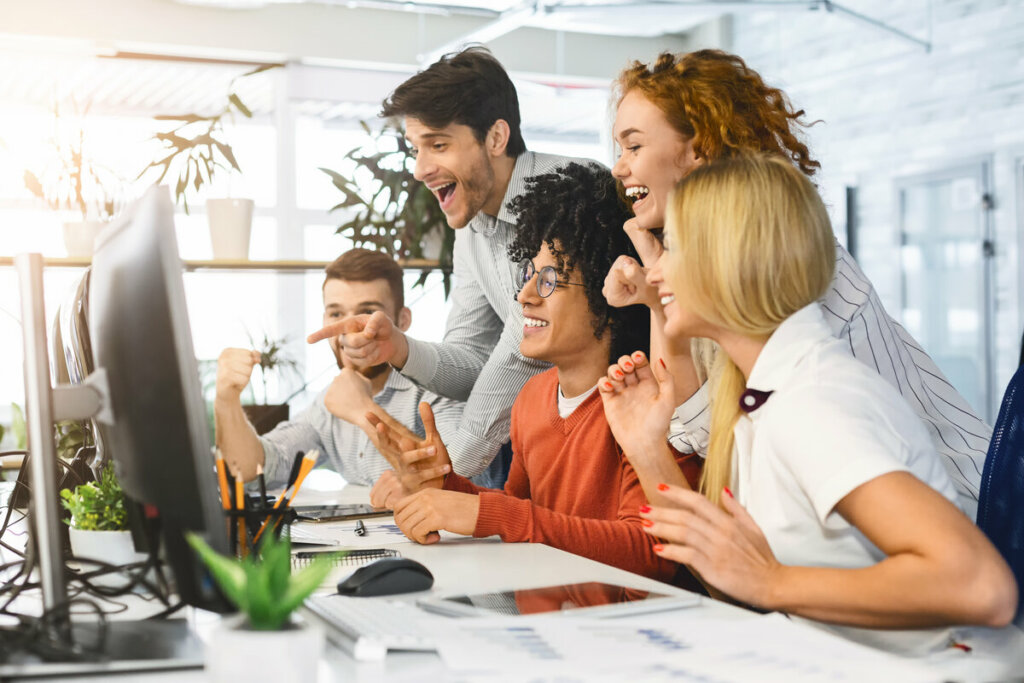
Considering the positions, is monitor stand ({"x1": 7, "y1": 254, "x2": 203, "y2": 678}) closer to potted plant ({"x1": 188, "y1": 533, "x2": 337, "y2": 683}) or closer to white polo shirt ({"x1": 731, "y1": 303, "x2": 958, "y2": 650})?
potted plant ({"x1": 188, "y1": 533, "x2": 337, "y2": 683})

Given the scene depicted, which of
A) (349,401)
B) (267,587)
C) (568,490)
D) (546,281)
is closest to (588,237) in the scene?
(546,281)

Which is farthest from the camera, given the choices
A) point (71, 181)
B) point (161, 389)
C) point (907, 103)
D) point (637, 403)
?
point (907, 103)

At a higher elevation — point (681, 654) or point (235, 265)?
point (235, 265)

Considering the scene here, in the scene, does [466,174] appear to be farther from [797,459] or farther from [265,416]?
[797,459]

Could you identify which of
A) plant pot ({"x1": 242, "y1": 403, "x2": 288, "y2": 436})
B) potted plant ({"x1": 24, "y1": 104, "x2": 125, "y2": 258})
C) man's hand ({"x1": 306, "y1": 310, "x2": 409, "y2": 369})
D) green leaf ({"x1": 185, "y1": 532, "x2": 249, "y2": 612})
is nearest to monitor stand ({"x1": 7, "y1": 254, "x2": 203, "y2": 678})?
green leaf ({"x1": 185, "y1": 532, "x2": 249, "y2": 612})

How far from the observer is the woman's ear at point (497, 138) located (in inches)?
98.8

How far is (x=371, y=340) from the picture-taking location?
2.31 m

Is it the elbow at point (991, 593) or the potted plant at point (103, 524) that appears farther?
the potted plant at point (103, 524)

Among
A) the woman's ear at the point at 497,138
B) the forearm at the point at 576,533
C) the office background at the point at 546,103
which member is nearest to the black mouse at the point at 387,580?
the forearm at the point at 576,533

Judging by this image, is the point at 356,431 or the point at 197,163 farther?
the point at 197,163

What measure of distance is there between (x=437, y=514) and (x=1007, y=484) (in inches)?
30.7

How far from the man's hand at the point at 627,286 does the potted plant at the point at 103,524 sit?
2.60 ft

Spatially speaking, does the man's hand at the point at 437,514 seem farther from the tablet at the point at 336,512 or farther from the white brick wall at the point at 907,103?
the white brick wall at the point at 907,103

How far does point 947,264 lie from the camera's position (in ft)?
19.4
